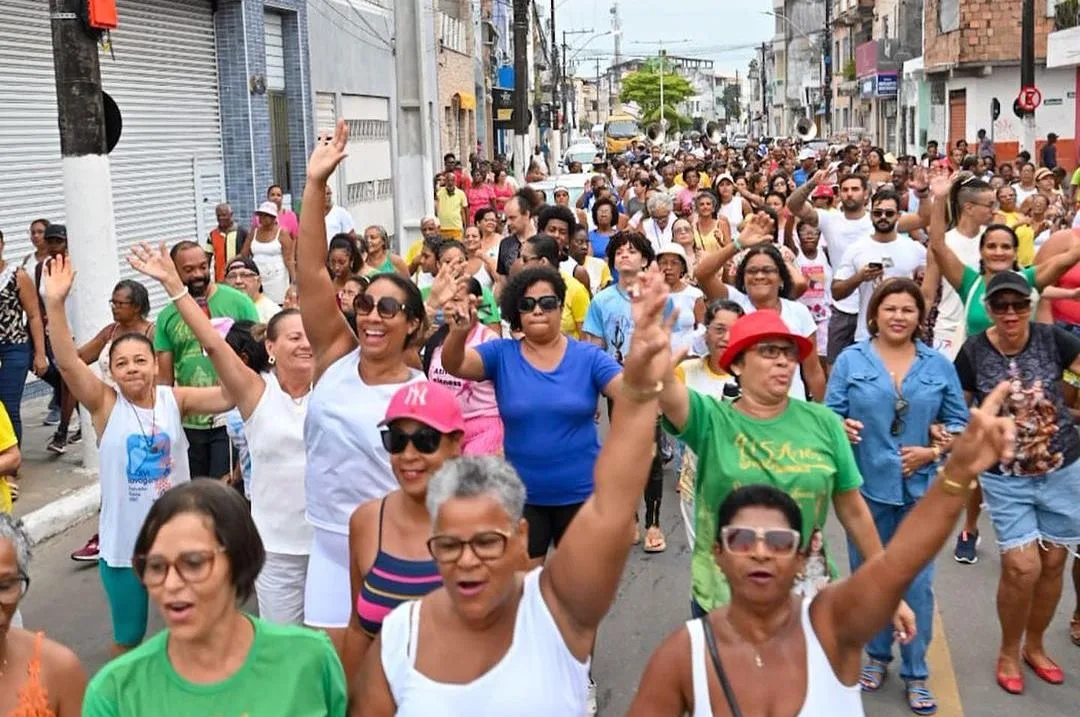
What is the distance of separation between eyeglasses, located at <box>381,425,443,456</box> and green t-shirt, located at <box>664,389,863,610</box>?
0.95 m

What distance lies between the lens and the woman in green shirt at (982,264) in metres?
7.07

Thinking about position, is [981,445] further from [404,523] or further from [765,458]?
[404,523]

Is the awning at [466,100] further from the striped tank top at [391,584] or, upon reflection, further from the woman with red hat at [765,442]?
the striped tank top at [391,584]

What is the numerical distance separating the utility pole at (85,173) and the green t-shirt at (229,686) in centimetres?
715

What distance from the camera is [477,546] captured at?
2980mm

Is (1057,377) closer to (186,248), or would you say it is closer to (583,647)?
(583,647)

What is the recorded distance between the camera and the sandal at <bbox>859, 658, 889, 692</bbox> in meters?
5.89

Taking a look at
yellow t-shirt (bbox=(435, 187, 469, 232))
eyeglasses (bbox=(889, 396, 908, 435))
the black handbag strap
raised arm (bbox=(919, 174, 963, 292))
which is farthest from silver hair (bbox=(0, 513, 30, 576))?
yellow t-shirt (bbox=(435, 187, 469, 232))

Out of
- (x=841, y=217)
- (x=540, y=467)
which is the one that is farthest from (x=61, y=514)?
(x=841, y=217)

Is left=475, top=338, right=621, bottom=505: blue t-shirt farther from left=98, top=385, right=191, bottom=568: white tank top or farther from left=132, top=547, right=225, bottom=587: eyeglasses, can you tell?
left=132, top=547, right=225, bottom=587: eyeglasses

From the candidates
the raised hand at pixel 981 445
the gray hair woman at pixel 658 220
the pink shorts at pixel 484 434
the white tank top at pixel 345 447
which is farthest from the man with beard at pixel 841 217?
the raised hand at pixel 981 445

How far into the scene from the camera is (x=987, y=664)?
20.5 feet

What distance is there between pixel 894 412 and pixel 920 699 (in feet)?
3.88

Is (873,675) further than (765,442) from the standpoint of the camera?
Yes
